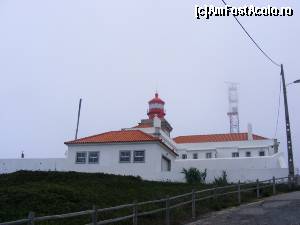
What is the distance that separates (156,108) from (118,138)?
1664cm

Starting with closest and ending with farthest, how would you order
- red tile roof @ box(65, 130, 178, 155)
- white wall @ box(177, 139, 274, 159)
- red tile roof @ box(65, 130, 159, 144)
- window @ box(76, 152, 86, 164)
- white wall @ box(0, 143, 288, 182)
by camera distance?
white wall @ box(0, 143, 288, 182), red tile roof @ box(65, 130, 178, 155), red tile roof @ box(65, 130, 159, 144), window @ box(76, 152, 86, 164), white wall @ box(177, 139, 274, 159)

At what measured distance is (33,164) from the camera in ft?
128

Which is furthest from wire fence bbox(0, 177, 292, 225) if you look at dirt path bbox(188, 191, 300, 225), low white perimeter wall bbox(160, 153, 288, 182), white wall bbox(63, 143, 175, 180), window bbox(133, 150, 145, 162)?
window bbox(133, 150, 145, 162)

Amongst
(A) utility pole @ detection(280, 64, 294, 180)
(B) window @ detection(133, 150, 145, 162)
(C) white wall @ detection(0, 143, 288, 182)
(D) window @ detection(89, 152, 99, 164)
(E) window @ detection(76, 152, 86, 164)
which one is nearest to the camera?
(A) utility pole @ detection(280, 64, 294, 180)

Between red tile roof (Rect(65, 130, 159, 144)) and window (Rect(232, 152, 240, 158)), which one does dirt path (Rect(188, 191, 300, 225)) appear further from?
window (Rect(232, 152, 240, 158))

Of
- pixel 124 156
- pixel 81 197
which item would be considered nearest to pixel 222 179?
pixel 124 156

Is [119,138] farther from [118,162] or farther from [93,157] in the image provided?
[93,157]

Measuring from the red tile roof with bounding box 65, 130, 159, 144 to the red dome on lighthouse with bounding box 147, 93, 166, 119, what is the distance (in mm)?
14047

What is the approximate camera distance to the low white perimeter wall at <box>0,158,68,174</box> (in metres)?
37.7

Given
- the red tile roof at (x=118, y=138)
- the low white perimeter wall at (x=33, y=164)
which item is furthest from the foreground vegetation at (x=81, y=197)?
the low white perimeter wall at (x=33, y=164)

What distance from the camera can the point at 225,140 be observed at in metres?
49.4

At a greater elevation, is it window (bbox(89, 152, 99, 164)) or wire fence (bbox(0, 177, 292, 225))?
window (bbox(89, 152, 99, 164))

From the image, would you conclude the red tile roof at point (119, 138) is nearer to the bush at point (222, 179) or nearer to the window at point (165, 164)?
the window at point (165, 164)

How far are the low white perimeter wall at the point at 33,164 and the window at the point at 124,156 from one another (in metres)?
4.91
